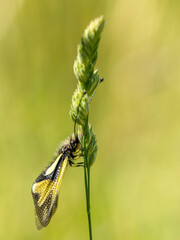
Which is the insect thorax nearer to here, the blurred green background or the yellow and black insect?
the yellow and black insect

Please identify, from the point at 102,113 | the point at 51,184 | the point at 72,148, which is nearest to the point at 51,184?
the point at 51,184

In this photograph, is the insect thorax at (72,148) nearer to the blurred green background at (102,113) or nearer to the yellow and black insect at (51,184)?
the yellow and black insect at (51,184)

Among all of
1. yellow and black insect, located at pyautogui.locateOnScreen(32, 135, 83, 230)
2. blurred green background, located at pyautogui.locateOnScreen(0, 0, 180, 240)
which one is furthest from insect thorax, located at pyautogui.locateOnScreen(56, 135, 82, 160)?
blurred green background, located at pyautogui.locateOnScreen(0, 0, 180, 240)

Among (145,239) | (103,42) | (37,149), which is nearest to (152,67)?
(103,42)

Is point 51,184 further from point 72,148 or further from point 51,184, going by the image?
point 72,148

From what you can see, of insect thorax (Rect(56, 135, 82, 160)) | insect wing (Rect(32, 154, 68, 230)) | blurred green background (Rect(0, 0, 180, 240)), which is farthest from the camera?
blurred green background (Rect(0, 0, 180, 240))

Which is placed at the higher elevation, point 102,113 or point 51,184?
point 102,113

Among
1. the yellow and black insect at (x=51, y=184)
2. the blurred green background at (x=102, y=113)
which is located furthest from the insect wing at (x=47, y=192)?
the blurred green background at (x=102, y=113)
